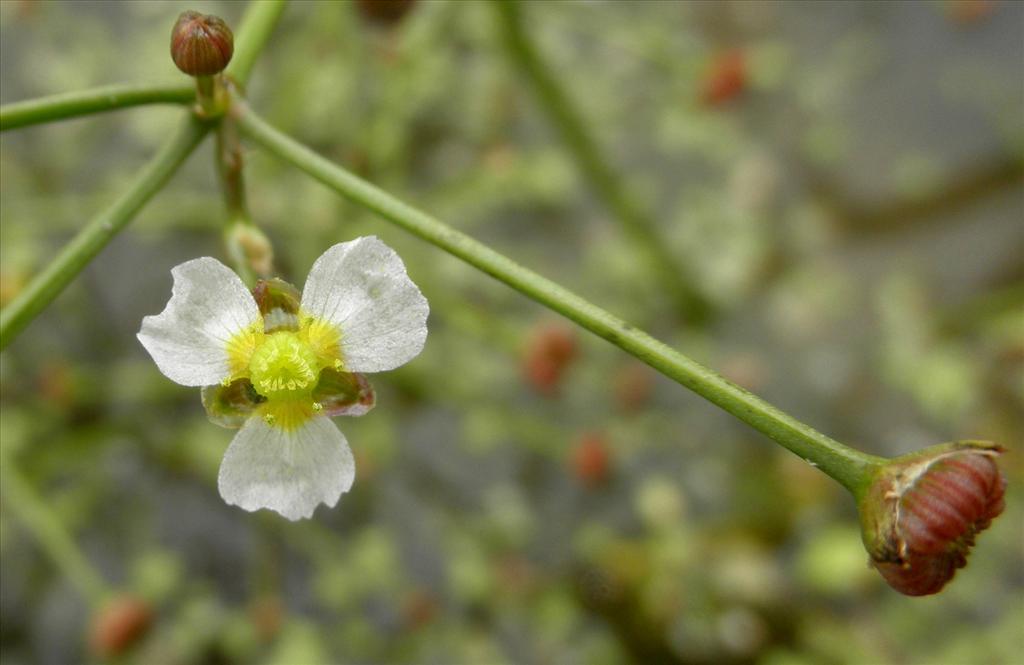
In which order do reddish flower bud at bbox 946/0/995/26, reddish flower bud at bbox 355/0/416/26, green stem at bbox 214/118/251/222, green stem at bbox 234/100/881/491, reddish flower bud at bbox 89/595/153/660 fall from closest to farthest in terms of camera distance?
green stem at bbox 234/100/881/491, green stem at bbox 214/118/251/222, reddish flower bud at bbox 355/0/416/26, reddish flower bud at bbox 89/595/153/660, reddish flower bud at bbox 946/0/995/26

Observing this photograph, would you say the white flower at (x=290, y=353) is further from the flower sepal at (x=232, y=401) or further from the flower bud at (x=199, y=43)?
the flower bud at (x=199, y=43)

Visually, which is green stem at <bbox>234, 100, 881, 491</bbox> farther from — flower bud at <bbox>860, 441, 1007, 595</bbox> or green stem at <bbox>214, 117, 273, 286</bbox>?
green stem at <bbox>214, 117, 273, 286</bbox>

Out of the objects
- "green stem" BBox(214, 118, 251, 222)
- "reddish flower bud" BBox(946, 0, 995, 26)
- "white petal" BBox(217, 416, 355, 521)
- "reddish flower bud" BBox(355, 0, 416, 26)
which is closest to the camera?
"white petal" BBox(217, 416, 355, 521)

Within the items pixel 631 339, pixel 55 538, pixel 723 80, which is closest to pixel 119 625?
pixel 55 538

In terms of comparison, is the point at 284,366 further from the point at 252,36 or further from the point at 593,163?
the point at 593,163

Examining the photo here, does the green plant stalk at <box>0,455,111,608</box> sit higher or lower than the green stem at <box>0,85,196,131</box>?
lower

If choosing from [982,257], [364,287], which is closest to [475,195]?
[982,257]

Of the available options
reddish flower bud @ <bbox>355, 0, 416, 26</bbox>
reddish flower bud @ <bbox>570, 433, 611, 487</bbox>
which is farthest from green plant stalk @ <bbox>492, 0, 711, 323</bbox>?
reddish flower bud @ <bbox>570, 433, 611, 487</bbox>

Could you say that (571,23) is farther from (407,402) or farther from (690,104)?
(407,402)
